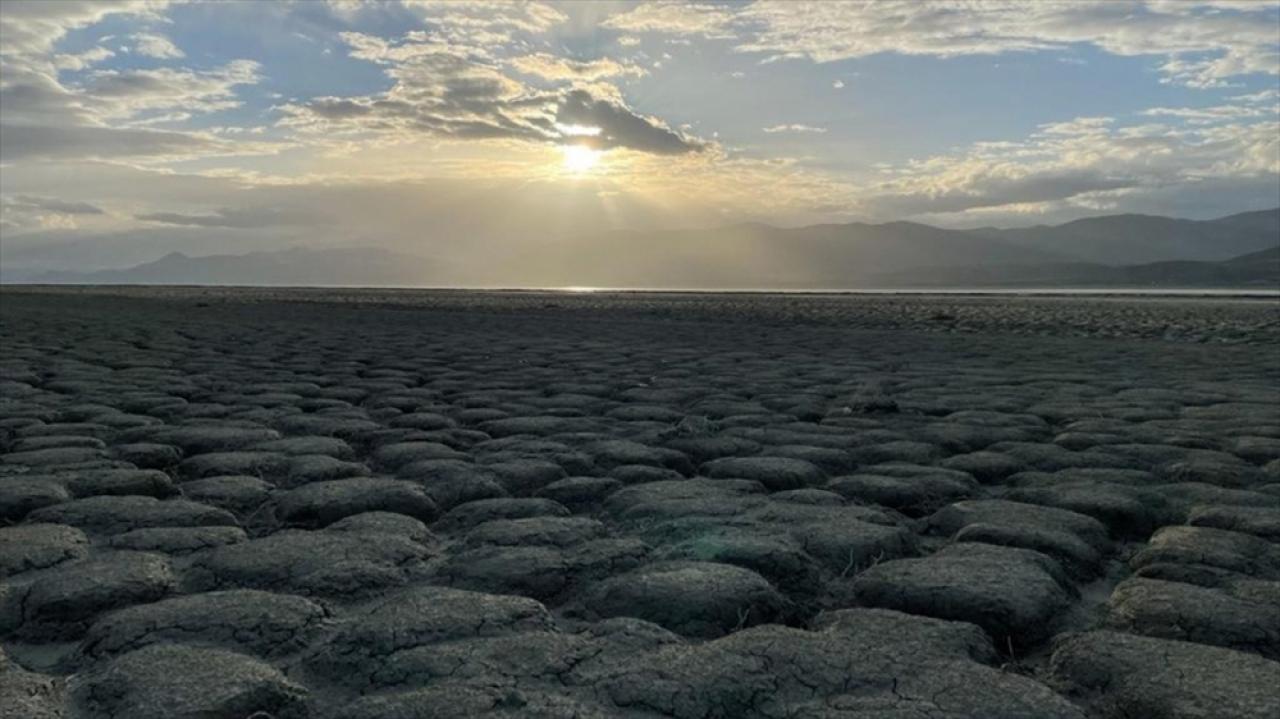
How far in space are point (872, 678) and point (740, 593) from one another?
1.81ft

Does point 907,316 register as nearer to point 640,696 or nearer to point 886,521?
point 886,521

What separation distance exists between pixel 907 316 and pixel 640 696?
20.2 m

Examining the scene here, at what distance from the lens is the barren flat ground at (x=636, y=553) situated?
199 cm

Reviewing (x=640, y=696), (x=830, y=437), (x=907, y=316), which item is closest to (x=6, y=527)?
(x=640, y=696)

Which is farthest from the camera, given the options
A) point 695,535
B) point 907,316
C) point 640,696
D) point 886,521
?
point 907,316

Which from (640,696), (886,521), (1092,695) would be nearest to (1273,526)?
(886,521)

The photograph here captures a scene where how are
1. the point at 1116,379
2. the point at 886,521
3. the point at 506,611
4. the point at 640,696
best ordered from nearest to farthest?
the point at 640,696 < the point at 506,611 < the point at 886,521 < the point at 1116,379

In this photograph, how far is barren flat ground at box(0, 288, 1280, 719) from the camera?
1.99m

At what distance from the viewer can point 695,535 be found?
10.3ft

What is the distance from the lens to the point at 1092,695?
2.00m

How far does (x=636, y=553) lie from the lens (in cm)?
294

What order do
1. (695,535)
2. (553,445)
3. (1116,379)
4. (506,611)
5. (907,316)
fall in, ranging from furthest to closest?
(907,316), (1116,379), (553,445), (695,535), (506,611)

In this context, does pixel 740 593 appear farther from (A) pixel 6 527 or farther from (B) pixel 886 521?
(A) pixel 6 527

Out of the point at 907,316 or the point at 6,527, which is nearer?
the point at 6,527
